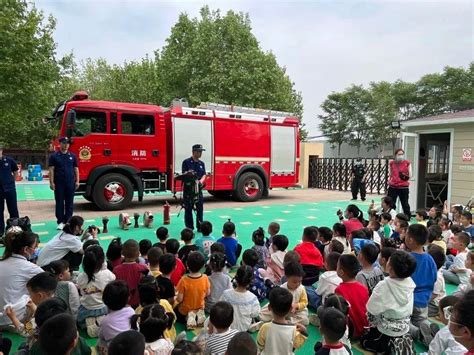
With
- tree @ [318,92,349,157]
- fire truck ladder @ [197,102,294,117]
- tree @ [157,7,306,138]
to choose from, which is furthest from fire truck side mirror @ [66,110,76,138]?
tree @ [318,92,349,157]

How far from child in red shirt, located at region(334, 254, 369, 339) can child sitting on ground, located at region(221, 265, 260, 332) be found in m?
0.74

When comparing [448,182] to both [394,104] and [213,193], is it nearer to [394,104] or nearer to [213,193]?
[213,193]

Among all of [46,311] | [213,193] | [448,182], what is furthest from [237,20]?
[46,311]

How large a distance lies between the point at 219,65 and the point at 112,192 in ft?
Answer: 44.0

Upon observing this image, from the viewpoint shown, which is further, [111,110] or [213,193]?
[213,193]

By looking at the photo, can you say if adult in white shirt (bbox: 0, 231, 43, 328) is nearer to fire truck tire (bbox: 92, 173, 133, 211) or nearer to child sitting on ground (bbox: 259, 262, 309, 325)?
child sitting on ground (bbox: 259, 262, 309, 325)

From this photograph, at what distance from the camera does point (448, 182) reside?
9344 mm

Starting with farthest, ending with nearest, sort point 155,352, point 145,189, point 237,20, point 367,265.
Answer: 1. point 237,20
2. point 145,189
3. point 367,265
4. point 155,352

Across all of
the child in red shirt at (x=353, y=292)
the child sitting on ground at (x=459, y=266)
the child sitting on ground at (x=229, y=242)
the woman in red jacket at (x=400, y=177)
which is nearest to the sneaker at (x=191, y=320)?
the child in red shirt at (x=353, y=292)

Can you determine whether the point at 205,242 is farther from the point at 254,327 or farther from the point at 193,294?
the point at 254,327

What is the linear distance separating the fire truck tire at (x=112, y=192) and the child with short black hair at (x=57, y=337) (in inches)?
298

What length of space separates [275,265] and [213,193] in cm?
928

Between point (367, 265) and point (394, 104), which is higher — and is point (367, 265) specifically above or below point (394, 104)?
below

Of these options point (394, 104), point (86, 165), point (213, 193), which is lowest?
point (213, 193)
